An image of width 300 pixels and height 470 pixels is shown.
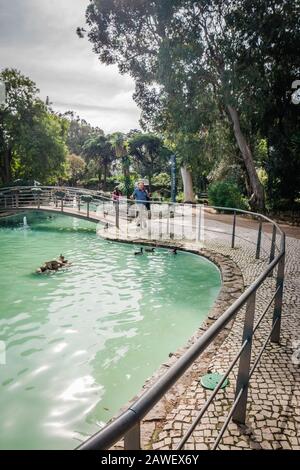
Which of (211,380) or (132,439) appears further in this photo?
(211,380)

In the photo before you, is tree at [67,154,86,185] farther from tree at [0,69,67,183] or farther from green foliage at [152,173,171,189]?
tree at [0,69,67,183]

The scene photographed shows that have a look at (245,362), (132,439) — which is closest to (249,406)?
(245,362)

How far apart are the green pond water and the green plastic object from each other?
3.60 feet

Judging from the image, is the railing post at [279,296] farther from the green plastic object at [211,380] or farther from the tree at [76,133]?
the tree at [76,133]

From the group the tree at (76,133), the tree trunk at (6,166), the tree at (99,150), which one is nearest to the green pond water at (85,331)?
the tree trunk at (6,166)

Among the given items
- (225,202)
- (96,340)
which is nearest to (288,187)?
(225,202)

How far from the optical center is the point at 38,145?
24.3 metres

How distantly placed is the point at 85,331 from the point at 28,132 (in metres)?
22.8

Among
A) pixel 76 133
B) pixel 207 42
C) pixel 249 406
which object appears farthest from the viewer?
pixel 76 133

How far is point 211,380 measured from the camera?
10.4 ft

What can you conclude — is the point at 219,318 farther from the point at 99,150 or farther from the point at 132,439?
the point at 99,150

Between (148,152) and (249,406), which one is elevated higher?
(148,152)

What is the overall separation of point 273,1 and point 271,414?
54.1 feet

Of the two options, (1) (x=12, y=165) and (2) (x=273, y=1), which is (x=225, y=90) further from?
(1) (x=12, y=165)
